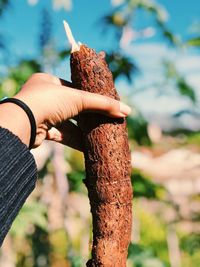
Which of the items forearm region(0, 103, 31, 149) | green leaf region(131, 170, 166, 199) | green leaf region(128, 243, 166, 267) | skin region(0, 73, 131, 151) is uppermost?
green leaf region(131, 170, 166, 199)

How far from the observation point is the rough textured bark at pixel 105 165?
1470mm

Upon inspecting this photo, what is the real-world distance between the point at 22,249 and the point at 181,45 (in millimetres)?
2162

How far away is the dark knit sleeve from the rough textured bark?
24 cm

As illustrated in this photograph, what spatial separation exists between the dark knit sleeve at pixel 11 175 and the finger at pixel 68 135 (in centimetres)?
30

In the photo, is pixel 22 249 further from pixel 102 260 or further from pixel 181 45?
pixel 102 260

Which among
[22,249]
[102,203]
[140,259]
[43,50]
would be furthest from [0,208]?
[22,249]

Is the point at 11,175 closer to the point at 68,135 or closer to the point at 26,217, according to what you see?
the point at 68,135

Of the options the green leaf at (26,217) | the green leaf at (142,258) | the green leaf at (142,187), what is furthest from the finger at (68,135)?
the green leaf at (142,187)

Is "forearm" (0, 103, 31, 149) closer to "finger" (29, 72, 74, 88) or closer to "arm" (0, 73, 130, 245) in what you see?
"arm" (0, 73, 130, 245)

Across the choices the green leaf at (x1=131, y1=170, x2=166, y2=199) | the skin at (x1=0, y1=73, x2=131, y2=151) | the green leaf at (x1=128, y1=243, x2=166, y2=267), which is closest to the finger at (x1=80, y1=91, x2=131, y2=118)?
the skin at (x1=0, y1=73, x2=131, y2=151)

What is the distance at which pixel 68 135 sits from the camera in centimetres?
159

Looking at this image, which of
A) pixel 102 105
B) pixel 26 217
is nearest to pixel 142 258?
pixel 26 217

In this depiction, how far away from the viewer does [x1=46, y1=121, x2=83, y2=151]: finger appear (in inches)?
62.4

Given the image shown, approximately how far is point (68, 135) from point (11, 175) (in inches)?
15.3
